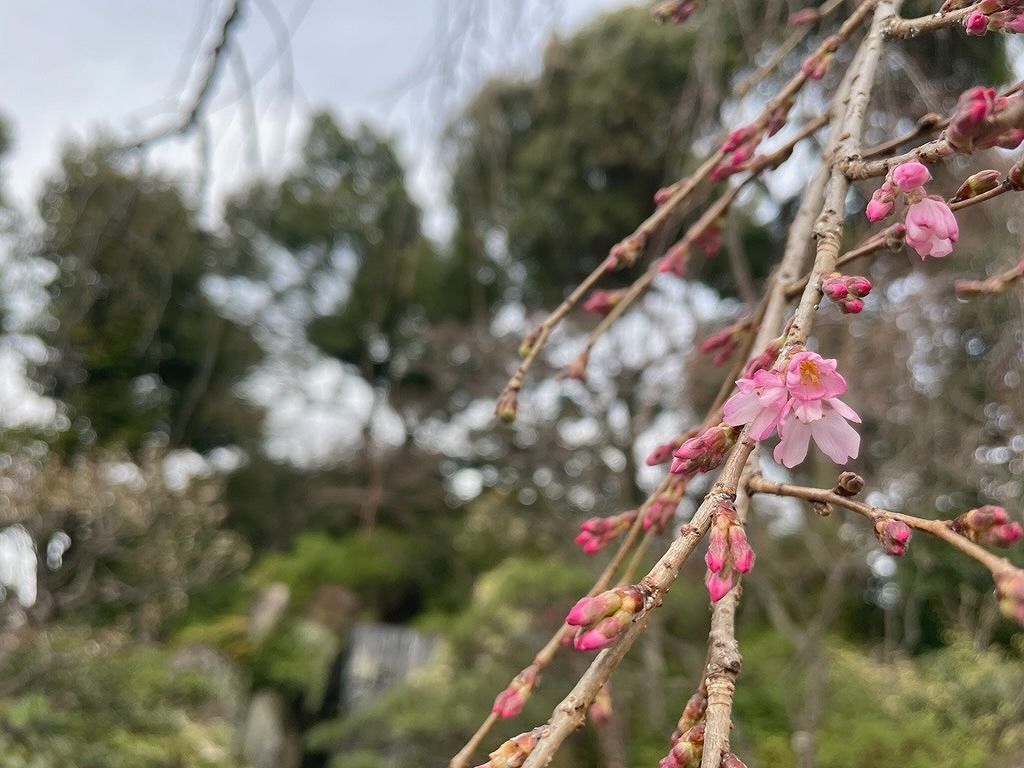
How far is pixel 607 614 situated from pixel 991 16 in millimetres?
378

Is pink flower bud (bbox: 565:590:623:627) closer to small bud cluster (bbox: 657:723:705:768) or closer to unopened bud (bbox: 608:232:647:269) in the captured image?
small bud cluster (bbox: 657:723:705:768)

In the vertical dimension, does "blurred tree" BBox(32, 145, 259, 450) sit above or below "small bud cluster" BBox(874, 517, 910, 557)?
above

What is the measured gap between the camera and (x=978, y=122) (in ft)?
0.93

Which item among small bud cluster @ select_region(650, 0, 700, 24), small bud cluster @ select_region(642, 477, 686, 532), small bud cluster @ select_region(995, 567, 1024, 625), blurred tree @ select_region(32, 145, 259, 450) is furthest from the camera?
blurred tree @ select_region(32, 145, 259, 450)

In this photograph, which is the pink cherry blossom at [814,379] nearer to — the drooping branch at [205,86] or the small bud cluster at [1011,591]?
the small bud cluster at [1011,591]

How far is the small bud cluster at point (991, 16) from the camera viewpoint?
396mm

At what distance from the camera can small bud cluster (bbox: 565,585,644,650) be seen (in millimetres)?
274

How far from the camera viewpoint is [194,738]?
134 inches

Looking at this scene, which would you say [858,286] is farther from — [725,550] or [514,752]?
[514,752]

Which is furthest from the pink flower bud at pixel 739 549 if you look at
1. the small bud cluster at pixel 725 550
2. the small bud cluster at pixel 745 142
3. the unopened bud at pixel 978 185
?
the small bud cluster at pixel 745 142

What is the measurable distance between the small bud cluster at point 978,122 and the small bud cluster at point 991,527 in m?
0.14

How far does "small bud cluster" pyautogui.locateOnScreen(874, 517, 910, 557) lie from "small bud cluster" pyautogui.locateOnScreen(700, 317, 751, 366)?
27 centimetres

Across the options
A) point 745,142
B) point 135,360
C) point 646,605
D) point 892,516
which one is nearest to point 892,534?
point 892,516

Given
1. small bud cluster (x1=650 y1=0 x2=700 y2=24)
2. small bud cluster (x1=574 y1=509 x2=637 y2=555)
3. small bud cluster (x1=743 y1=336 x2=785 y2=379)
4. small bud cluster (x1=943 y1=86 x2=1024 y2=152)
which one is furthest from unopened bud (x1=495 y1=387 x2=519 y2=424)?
small bud cluster (x1=650 y1=0 x2=700 y2=24)
